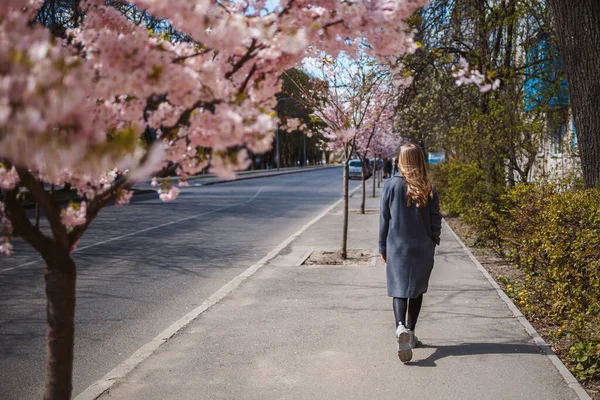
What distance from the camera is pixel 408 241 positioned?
523 cm

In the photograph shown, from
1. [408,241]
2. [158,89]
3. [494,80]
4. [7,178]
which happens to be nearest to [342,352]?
[408,241]

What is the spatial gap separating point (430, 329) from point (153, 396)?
8.97 ft

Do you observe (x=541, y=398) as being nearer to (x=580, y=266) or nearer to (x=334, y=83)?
(x=580, y=266)

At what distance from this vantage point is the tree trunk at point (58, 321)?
8.95ft

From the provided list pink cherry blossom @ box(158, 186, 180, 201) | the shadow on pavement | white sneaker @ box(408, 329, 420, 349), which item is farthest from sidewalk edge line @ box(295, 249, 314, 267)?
pink cherry blossom @ box(158, 186, 180, 201)

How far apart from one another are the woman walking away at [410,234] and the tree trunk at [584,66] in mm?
2529

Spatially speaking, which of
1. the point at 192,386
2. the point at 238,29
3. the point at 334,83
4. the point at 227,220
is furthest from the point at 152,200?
the point at 238,29

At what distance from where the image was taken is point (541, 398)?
162 inches

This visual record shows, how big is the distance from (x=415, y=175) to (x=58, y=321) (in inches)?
130

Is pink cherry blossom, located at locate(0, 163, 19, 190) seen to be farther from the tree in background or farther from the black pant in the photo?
the tree in background

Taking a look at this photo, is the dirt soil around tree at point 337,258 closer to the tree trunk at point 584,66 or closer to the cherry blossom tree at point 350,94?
the cherry blossom tree at point 350,94

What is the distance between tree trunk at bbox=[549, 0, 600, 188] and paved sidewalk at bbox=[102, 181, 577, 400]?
190cm

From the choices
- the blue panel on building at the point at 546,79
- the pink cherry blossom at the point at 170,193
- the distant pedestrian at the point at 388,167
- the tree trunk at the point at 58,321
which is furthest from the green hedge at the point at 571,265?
the distant pedestrian at the point at 388,167

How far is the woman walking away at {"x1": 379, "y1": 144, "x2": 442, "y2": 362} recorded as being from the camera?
518cm
